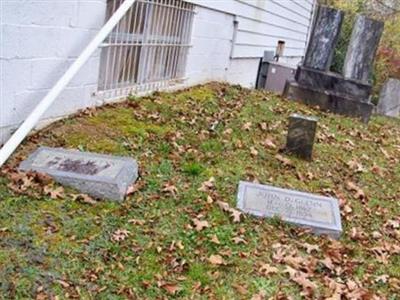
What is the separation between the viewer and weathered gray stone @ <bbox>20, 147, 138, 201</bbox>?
168 inches

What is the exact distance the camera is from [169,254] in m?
3.79

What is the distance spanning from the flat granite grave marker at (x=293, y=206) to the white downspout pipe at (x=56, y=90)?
1.75 m

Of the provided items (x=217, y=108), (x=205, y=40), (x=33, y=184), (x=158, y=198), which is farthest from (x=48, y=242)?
(x=205, y=40)

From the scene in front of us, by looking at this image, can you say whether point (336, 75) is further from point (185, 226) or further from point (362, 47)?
point (185, 226)

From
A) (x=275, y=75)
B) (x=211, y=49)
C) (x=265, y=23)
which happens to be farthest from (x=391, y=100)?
(x=211, y=49)

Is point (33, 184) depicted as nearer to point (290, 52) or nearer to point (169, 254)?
point (169, 254)

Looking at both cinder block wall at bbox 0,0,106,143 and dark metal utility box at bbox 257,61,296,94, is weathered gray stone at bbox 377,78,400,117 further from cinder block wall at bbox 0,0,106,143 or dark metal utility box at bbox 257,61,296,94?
cinder block wall at bbox 0,0,106,143

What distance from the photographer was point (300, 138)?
6.12 m

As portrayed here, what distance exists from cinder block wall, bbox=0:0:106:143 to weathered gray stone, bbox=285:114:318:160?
2.15 m

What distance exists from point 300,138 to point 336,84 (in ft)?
11.6

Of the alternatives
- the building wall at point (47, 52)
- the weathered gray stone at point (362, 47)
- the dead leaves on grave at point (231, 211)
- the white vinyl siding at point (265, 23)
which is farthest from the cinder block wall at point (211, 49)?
the dead leaves on grave at point (231, 211)

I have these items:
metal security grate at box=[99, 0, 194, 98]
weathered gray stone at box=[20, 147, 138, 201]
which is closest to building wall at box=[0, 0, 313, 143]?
metal security grate at box=[99, 0, 194, 98]

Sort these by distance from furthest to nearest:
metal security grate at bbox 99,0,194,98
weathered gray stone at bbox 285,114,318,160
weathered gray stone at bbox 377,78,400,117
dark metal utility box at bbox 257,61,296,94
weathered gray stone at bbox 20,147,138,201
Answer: dark metal utility box at bbox 257,61,296,94 < weathered gray stone at bbox 377,78,400,117 < metal security grate at bbox 99,0,194,98 < weathered gray stone at bbox 285,114,318,160 < weathered gray stone at bbox 20,147,138,201

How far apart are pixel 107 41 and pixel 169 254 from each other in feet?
9.64
